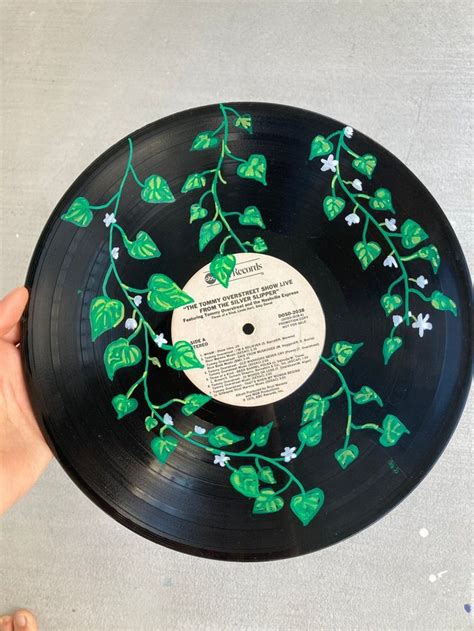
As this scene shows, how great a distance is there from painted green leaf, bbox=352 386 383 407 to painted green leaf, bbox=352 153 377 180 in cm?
25

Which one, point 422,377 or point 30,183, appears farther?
point 30,183

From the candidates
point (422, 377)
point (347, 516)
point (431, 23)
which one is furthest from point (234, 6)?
point (347, 516)

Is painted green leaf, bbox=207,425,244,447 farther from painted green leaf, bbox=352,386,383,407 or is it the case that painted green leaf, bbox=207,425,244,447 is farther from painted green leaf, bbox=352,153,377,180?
painted green leaf, bbox=352,153,377,180

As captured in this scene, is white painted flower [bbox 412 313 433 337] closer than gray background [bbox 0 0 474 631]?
Yes

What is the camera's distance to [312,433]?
632 mm

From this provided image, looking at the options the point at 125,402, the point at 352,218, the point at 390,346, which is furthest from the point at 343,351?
the point at 125,402

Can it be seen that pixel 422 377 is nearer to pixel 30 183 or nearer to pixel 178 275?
pixel 178 275

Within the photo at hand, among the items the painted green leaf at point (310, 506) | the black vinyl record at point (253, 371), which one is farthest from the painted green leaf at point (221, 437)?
the painted green leaf at point (310, 506)

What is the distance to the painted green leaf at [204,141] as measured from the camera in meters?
0.64

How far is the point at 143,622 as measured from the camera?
2.66ft

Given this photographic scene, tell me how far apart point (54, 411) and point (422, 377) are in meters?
0.43

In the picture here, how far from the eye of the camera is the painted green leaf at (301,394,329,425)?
635 millimetres

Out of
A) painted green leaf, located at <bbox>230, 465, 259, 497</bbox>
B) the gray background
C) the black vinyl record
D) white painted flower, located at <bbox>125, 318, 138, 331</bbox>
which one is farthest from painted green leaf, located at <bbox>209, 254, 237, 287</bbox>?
the gray background

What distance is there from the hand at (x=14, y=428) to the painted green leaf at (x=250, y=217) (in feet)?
1.01
